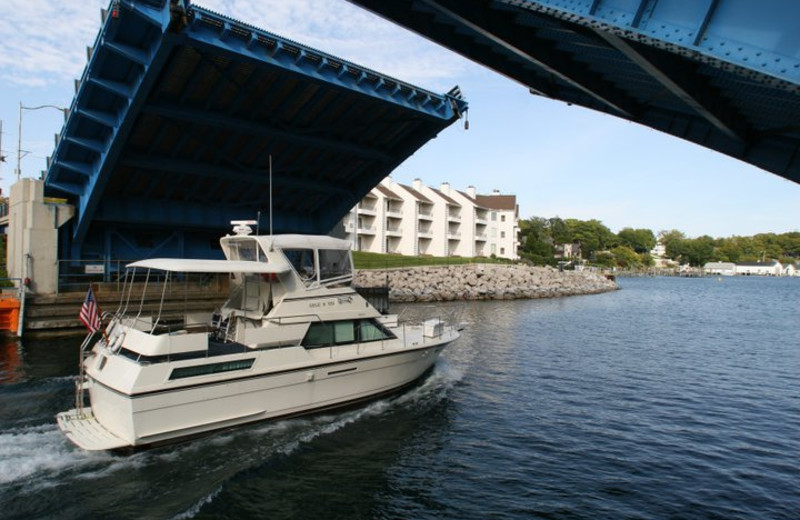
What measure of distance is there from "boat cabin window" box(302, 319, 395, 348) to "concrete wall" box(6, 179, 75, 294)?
16.8 m

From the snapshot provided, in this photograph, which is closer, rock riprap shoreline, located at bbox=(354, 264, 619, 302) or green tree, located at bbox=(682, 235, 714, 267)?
rock riprap shoreline, located at bbox=(354, 264, 619, 302)

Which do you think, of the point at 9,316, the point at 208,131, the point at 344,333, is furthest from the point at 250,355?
the point at 9,316

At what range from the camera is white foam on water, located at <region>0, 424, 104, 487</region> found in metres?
9.44

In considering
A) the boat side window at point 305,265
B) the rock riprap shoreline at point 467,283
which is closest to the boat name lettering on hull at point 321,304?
the boat side window at point 305,265

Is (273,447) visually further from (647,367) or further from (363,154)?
(363,154)

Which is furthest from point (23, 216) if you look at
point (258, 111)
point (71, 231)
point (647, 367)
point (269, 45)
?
point (647, 367)

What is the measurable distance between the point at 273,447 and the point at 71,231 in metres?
20.1

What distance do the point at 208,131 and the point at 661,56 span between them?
63.8 feet

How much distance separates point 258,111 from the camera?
21.7 m

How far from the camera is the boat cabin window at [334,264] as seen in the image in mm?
14719

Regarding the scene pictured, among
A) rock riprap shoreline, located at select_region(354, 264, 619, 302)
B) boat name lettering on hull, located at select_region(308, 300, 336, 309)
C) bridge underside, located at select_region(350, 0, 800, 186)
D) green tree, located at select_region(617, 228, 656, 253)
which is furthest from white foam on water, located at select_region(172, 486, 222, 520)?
green tree, located at select_region(617, 228, 656, 253)

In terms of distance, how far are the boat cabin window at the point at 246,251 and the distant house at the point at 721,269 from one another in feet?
599

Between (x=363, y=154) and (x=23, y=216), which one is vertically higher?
(x=363, y=154)

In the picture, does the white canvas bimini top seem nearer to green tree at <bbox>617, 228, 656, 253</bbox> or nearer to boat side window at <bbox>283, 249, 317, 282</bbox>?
boat side window at <bbox>283, 249, 317, 282</bbox>
